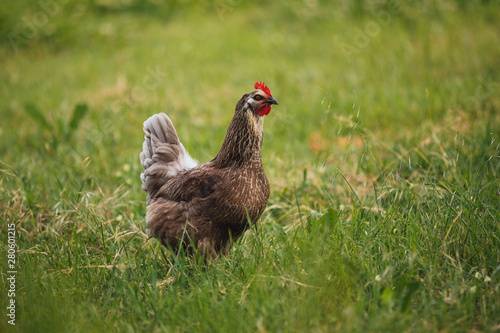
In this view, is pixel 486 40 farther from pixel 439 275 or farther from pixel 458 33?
pixel 439 275

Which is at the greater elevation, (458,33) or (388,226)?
(458,33)

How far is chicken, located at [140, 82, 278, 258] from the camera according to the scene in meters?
2.79

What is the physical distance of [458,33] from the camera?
7238mm

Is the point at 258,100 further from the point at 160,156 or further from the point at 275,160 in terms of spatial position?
the point at 275,160

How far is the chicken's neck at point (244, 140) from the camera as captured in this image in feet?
9.34

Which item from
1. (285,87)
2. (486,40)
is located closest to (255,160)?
(285,87)

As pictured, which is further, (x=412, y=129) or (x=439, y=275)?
(x=412, y=129)

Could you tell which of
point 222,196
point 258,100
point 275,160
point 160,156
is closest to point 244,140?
point 258,100

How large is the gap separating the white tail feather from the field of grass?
0.42 metres

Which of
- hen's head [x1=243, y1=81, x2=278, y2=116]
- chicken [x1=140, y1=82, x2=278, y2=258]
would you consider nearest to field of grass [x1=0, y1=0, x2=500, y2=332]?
chicken [x1=140, y1=82, x2=278, y2=258]

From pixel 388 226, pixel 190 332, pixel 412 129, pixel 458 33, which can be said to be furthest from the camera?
pixel 458 33

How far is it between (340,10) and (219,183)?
297 inches

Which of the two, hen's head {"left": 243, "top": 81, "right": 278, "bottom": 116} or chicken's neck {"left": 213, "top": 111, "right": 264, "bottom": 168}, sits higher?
hen's head {"left": 243, "top": 81, "right": 278, "bottom": 116}

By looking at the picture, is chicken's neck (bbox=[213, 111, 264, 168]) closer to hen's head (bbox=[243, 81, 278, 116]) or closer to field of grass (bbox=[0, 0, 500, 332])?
hen's head (bbox=[243, 81, 278, 116])
